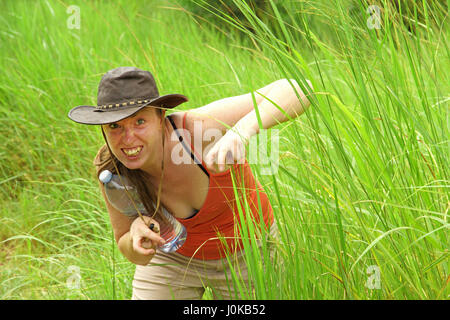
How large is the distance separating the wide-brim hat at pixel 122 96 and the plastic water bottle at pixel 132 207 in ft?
0.58

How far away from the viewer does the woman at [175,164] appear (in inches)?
56.0

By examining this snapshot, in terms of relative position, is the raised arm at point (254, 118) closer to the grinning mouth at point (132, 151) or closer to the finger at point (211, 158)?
the finger at point (211, 158)

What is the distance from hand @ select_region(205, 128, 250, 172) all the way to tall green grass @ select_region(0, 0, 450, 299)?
0.33ft

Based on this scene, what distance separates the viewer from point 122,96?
1472mm

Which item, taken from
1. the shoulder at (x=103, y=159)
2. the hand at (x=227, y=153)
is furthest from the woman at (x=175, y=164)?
the hand at (x=227, y=153)

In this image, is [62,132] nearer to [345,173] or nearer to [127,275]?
[127,275]

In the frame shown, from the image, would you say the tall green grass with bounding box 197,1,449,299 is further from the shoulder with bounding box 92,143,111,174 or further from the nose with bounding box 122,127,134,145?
the shoulder with bounding box 92,143,111,174

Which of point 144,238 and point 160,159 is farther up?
point 160,159

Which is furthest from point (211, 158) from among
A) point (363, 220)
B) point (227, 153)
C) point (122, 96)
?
point (122, 96)

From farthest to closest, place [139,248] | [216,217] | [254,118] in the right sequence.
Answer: [216,217], [139,248], [254,118]

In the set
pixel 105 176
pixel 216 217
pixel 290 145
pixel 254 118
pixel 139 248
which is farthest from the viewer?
pixel 290 145

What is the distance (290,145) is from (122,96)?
2.41 feet

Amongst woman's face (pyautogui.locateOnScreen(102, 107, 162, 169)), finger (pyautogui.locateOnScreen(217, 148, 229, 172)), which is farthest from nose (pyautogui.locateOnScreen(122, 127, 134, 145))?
finger (pyautogui.locateOnScreen(217, 148, 229, 172))

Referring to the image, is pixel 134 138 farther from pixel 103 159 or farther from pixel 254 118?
pixel 254 118
